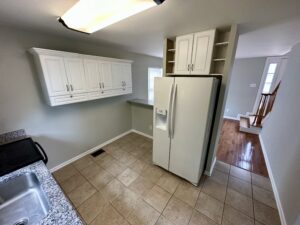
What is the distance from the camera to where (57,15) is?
1.32 metres

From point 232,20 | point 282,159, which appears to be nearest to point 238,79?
point 282,159

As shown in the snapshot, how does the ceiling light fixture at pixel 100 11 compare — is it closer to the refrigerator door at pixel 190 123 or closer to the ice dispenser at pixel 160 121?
the refrigerator door at pixel 190 123

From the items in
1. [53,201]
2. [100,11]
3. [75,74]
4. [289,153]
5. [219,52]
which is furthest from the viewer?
[75,74]

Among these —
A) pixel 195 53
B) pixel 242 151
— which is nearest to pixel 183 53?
pixel 195 53

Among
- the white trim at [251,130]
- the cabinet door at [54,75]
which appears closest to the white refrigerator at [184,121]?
Result: the cabinet door at [54,75]

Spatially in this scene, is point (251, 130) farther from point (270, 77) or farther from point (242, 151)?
point (270, 77)

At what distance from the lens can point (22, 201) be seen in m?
1.08

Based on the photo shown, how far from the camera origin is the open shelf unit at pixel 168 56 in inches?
87.7

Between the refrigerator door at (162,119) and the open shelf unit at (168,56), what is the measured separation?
541mm

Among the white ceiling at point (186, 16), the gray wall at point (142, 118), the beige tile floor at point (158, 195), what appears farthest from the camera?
the gray wall at point (142, 118)

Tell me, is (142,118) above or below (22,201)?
below

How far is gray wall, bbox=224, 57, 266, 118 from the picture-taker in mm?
4320

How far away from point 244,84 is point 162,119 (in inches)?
166

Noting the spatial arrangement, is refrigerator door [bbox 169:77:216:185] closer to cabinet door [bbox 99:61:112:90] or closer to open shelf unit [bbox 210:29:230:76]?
open shelf unit [bbox 210:29:230:76]
